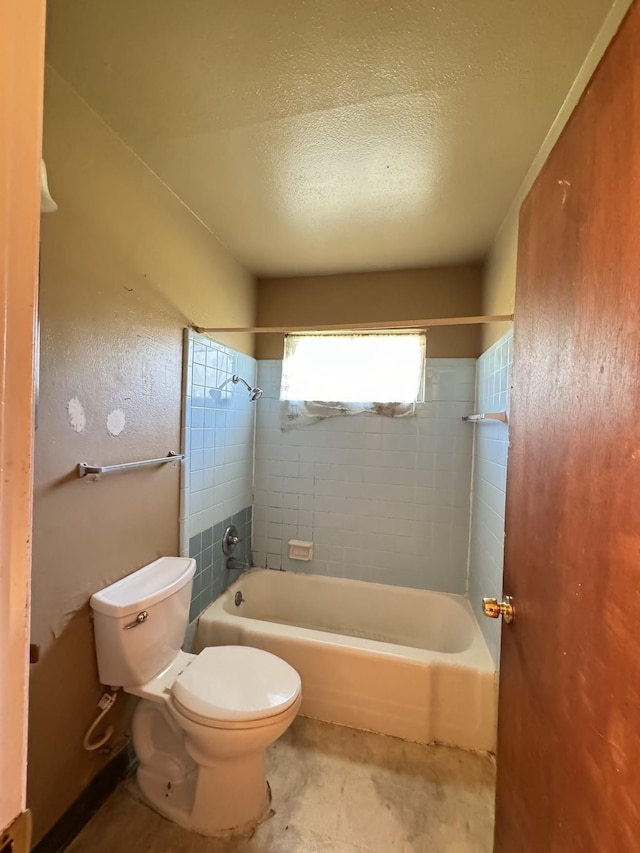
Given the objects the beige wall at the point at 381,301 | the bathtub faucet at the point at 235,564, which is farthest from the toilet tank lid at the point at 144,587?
the beige wall at the point at 381,301

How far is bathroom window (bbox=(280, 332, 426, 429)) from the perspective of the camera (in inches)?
92.9

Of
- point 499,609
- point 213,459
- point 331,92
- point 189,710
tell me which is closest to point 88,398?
point 213,459

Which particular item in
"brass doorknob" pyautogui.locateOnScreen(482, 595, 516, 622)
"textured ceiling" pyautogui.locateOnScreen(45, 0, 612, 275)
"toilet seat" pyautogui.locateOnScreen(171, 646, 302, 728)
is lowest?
"toilet seat" pyautogui.locateOnScreen(171, 646, 302, 728)

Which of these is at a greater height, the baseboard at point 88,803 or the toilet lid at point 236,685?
the toilet lid at point 236,685

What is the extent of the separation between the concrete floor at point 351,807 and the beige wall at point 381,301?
202cm

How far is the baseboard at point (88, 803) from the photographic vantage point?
1.18 m

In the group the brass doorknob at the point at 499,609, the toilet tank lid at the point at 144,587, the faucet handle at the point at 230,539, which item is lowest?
the faucet handle at the point at 230,539

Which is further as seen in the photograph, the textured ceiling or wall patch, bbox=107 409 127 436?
wall patch, bbox=107 409 127 436

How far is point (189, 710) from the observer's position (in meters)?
1.23

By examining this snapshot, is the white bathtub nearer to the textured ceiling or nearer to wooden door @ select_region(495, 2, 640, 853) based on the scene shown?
wooden door @ select_region(495, 2, 640, 853)

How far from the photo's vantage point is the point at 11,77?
1.18 feet

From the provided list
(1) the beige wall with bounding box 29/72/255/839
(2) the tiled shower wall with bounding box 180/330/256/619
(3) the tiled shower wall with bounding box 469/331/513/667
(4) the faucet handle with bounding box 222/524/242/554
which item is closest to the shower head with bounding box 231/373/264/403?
(2) the tiled shower wall with bounding box 180/330/256/619

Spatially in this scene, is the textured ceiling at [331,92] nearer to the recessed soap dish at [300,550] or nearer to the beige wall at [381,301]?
the beige wall at [381,301]

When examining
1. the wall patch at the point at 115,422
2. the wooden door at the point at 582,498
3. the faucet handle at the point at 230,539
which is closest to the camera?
the wooden door at the point at 582,498
